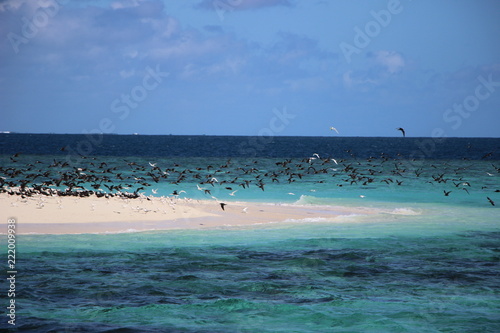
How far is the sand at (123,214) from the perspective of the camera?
22984 millimetres

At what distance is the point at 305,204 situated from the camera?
34.4 metres

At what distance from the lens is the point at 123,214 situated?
2552 centimetres

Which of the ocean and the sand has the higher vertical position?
the sand

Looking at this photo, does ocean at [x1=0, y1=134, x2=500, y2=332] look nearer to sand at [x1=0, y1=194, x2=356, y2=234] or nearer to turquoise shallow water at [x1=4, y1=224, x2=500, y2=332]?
turquoise shallow water at [x1=4, y1=224, x2=500, y2=332]

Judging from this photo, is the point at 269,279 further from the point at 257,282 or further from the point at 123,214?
the point at 123,214

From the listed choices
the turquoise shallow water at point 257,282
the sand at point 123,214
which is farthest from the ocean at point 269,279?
the sand at point 123,214

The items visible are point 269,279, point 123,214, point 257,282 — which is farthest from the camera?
point 123,214

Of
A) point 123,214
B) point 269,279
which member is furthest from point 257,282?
point 123,214

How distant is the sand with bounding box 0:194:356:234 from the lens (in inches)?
905

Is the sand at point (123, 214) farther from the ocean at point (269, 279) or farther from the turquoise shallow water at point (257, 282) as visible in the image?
the turquoise shallow water at point (257, 282)

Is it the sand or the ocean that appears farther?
the sand

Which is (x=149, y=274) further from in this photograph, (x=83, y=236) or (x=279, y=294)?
(x=83, y=236)

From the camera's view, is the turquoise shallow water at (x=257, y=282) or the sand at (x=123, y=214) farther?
the sand at (x=123, y=214)

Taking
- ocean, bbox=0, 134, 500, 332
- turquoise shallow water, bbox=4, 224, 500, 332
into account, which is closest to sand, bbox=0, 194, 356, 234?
ocean, bbox=0, 134, 500, 332
